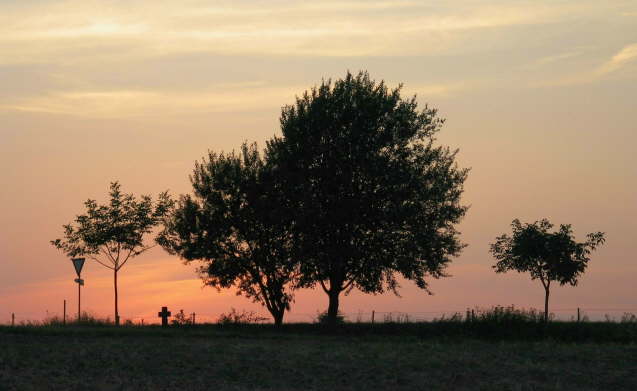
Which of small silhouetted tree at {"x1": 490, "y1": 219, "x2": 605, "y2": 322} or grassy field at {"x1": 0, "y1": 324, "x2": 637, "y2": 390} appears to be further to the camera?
small silhouetted tree at {"x1": 490, "y1": 219, "x2": 605, "y2": 322}

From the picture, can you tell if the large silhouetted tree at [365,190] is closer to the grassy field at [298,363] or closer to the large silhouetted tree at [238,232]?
the large silhouetted tree at [238,232]

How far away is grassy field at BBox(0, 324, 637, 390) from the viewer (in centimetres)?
3444

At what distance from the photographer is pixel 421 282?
217ft

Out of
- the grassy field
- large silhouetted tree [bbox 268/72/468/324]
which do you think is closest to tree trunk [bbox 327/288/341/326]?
large silhouetted tree [bbox 268/72/468/324]

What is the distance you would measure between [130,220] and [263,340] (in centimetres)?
2267

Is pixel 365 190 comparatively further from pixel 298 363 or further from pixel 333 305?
pixel 298 363

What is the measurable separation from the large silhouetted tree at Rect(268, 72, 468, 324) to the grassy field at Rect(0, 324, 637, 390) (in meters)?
14.3

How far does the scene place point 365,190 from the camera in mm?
65125

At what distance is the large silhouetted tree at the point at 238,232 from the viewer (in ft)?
220

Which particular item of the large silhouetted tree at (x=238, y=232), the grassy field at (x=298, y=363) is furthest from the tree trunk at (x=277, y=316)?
the grassy field at (x=298, y=363)

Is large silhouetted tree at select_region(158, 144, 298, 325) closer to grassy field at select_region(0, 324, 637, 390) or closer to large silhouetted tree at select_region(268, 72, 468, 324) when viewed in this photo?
large silhouetted tree at select_region(268, 72, 468, 324)

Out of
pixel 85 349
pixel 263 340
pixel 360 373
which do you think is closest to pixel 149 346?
pixel 85 349

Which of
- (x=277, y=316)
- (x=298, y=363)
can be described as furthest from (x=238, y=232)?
(x=298, y=363)

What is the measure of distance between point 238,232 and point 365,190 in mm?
10032
